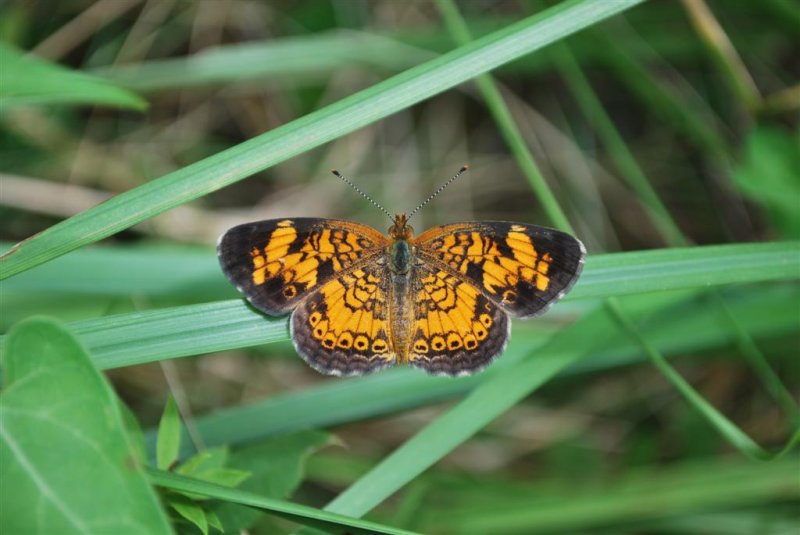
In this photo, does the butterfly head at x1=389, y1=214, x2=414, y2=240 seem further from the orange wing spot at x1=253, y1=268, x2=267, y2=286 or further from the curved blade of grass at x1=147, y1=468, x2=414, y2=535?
the curved blade of grass at x1=147, y1=468, x2=414, y2=535

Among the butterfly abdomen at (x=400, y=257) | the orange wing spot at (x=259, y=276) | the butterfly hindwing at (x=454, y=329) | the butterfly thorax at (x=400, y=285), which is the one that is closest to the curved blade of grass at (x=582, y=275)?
the butterfly hindwing at (x=454, y=329)

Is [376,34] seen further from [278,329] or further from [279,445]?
[279,445]

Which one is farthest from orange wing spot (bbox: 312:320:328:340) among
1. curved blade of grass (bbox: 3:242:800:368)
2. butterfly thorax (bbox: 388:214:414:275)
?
butterfly thorax (bbox: 388:214:414:275)

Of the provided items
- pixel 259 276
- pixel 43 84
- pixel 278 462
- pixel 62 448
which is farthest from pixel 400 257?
pixel 62 448

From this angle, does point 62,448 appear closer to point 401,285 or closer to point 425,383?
point 401,285

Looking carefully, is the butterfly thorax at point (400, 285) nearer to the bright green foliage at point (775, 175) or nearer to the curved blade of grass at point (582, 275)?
the curved blade of grass at point (582, 275)

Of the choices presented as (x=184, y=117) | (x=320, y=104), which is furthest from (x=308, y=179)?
(x=184, y=117)
